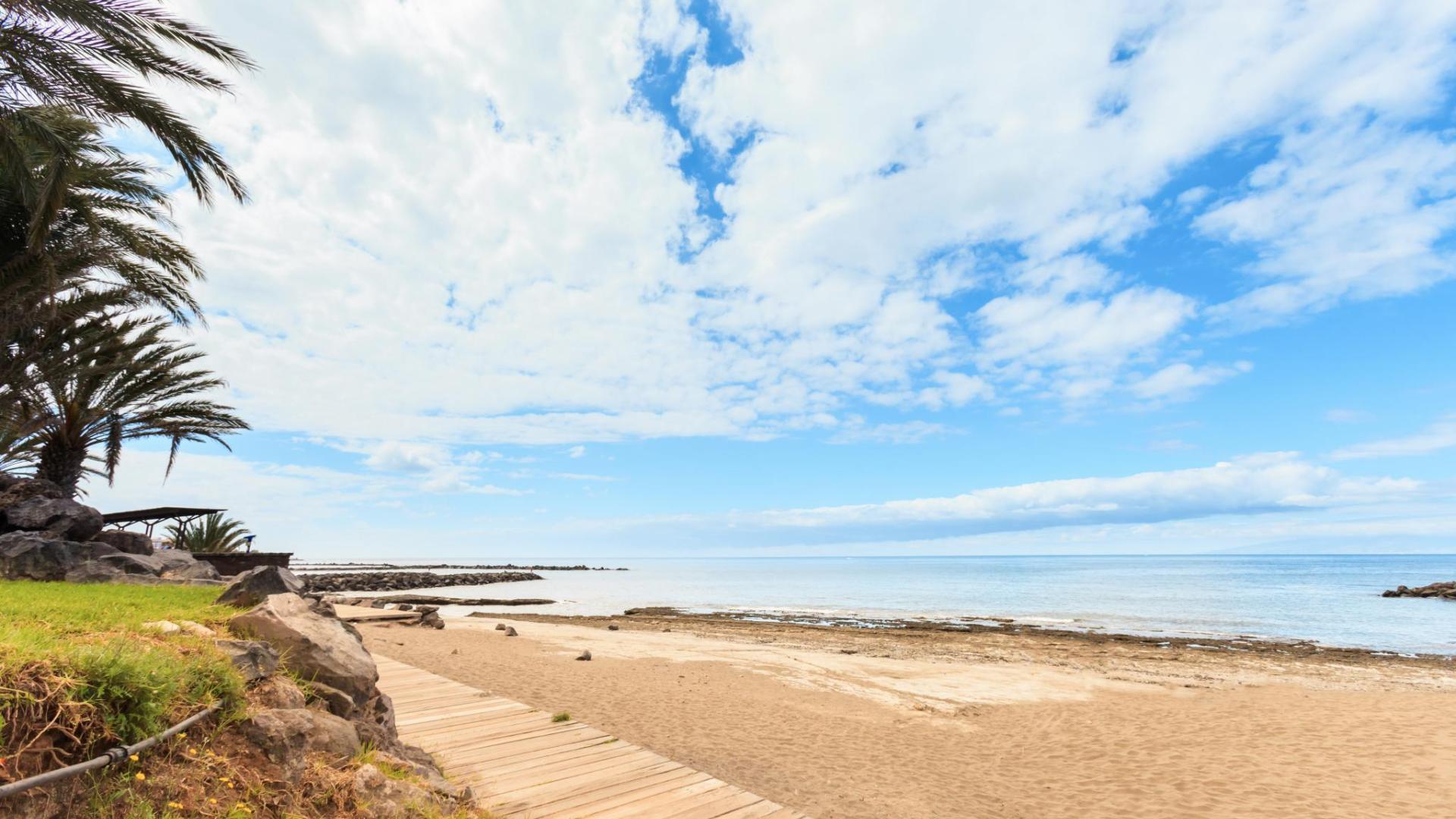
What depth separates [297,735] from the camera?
4395 millimetres

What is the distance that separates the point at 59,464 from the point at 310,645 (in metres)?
25.8

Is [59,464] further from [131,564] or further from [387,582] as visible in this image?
[387,582]

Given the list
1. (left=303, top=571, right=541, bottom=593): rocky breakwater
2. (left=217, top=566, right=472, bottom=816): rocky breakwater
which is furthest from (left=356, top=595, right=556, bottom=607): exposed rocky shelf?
(left=217, top=566, right=472, bottom=816): rocky breakwater

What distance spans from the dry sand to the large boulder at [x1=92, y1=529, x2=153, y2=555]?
690 cm

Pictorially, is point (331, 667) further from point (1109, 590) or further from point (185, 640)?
point (1109, 590)

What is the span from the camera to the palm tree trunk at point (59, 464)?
22.5 m

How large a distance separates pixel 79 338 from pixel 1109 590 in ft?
247

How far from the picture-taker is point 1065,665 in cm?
2072

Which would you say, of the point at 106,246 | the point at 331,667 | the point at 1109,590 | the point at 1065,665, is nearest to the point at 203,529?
the point at 106,246

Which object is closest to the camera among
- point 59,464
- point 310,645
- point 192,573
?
point 310,645

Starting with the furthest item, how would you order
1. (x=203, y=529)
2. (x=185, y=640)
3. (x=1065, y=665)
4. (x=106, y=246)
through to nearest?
(x=203, y=529) < (x=1065, y=665) < (x=106, y=246) < (x=185, y=640)

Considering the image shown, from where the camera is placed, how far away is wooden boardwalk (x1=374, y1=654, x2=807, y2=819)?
524cm

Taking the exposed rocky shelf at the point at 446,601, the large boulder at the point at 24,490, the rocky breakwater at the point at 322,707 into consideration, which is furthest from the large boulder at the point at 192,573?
the exposed rocky shelf at the point at 446,601

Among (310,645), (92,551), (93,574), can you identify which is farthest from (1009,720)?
(92,551)
